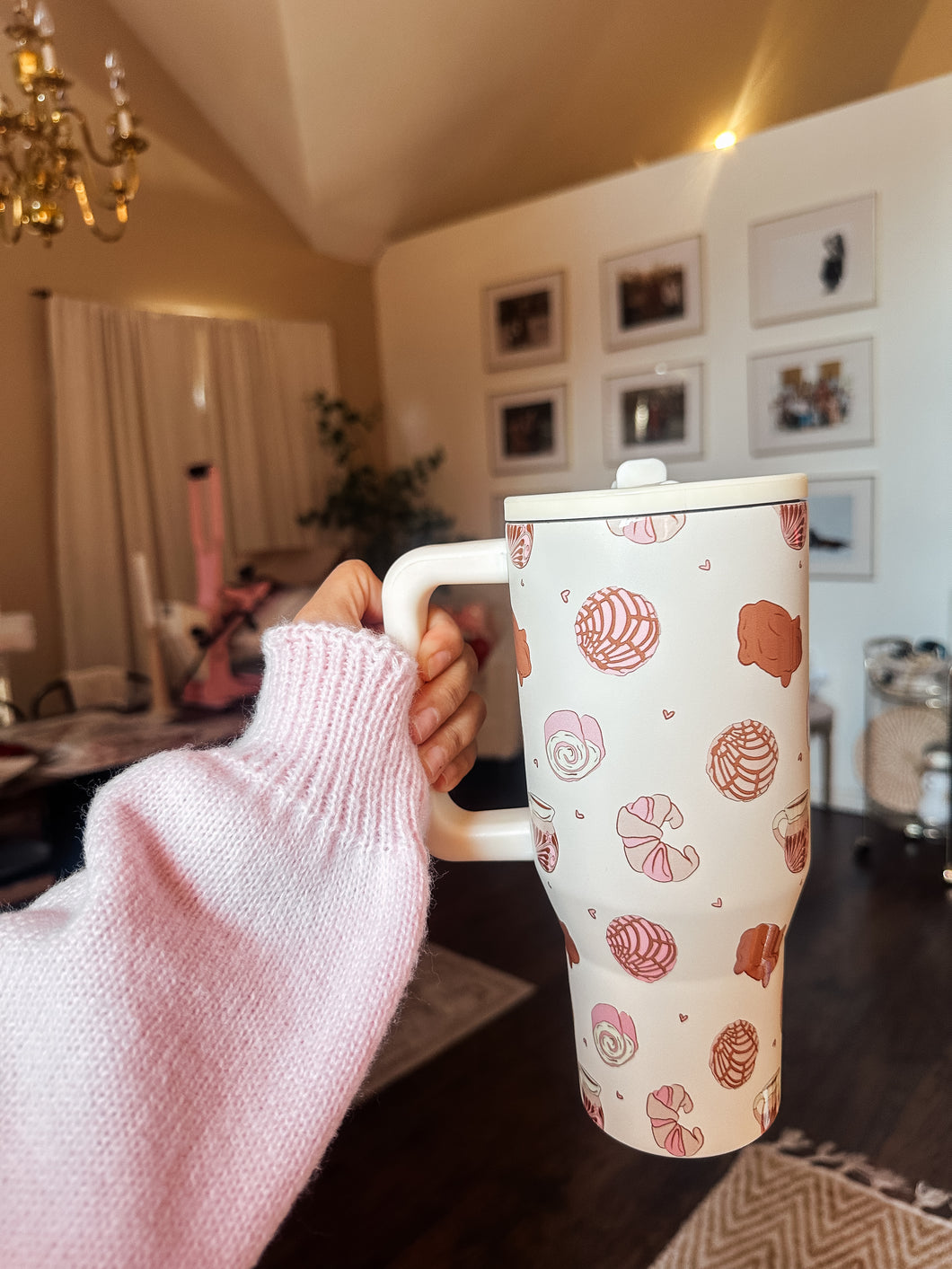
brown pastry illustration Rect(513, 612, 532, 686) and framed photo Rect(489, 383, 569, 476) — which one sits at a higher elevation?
framed photo Rect(489, 383, 569, 476)

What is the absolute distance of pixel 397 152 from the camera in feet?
12.2

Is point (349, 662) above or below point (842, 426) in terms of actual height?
below

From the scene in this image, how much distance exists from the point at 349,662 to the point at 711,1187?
50.6 inches

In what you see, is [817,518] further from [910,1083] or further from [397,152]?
[397,152]

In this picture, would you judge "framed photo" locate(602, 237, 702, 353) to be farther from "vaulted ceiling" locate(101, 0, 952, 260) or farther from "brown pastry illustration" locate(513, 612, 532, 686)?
"brown pastry illustration" locate(513, 612, 532, 686)

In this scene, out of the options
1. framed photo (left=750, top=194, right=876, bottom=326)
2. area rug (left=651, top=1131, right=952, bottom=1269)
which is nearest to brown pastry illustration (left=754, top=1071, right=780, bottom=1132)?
area rug (left=651, top=1131, right=952, bottom=1269)

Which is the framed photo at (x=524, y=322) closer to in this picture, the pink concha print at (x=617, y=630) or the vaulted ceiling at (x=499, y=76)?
the vaulted ceiling at (x=499, y=76)

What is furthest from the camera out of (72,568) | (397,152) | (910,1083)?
(397,152)

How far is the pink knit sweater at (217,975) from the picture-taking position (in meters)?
0.31

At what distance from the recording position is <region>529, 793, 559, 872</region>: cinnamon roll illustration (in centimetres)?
37

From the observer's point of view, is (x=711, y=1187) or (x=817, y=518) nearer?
(x=711, y=1187)

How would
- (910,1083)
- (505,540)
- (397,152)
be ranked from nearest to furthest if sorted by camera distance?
(505,540), (910,1083), (397,152)

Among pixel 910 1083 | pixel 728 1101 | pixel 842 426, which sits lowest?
pixel 910 1083

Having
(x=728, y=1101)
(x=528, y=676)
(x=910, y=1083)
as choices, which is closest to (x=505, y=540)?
(x=528, y=676)
